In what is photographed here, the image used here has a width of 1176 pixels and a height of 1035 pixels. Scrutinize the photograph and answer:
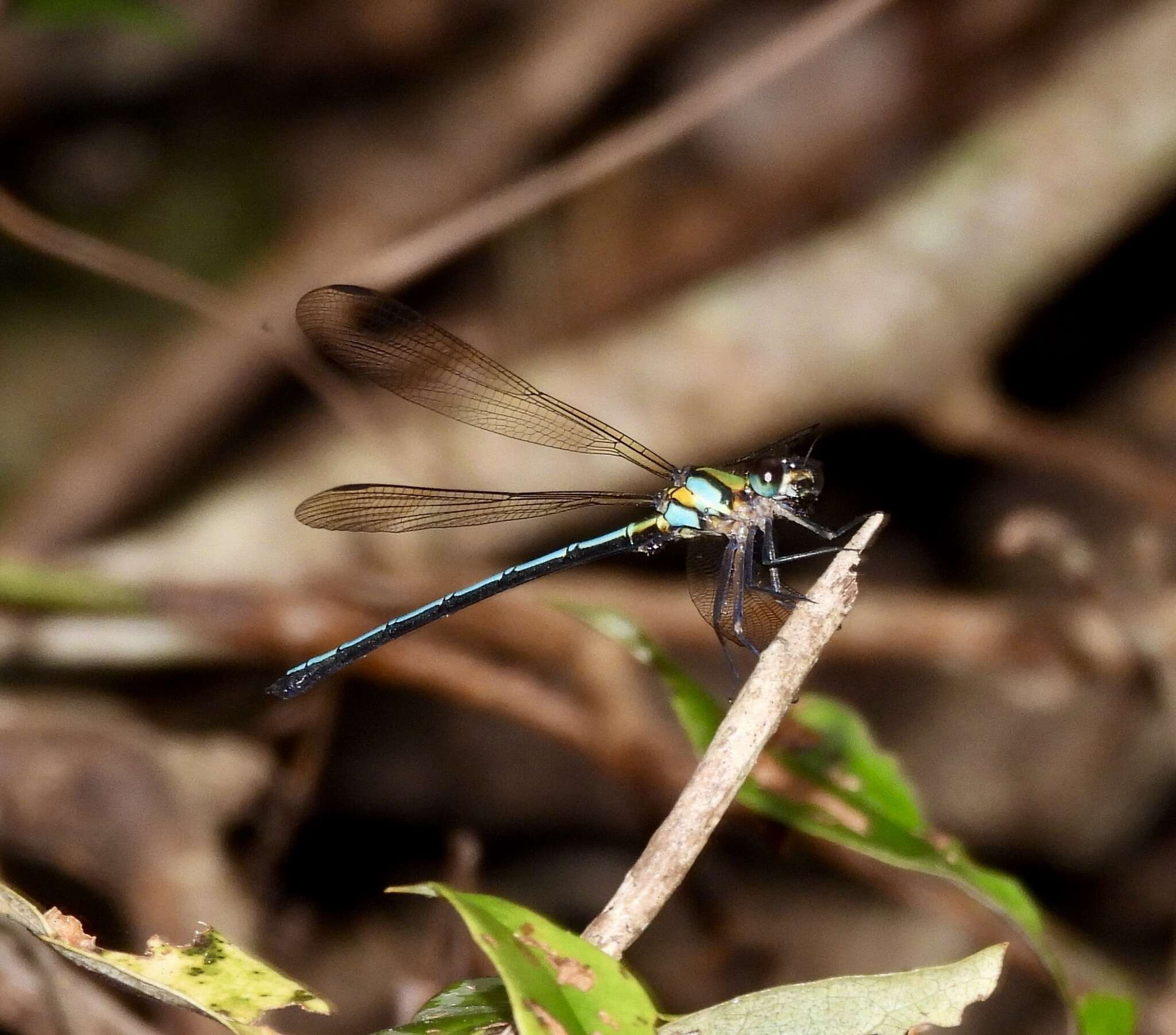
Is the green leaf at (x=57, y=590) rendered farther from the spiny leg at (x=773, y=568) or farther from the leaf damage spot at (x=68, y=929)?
the leaf damage spot at (x=68, y=929)

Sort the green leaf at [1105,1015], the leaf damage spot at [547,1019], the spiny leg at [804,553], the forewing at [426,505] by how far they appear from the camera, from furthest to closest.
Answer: the forewing at [426,505] → the spiny leg at [804,553] → the green leaf at [1105,1015] → the leaf damage spot at [547,1019]

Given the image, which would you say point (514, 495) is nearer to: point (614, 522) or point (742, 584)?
point (742, 584)

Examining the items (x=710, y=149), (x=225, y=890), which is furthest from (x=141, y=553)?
(x=710, y=149)

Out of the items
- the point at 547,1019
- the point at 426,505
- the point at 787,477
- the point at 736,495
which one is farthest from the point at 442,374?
the point at 547,1019

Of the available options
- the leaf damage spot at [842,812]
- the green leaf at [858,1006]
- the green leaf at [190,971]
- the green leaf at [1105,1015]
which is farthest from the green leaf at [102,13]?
the green leaf at [1105,1015]

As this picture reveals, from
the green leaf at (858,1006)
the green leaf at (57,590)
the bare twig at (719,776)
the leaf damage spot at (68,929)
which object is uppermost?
the green leaf at (57,590)

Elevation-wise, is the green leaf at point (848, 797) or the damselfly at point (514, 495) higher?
the damselfly at point (514, 495)

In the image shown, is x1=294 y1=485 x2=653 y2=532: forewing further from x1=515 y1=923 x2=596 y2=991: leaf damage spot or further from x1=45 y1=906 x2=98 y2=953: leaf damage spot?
x1=515 y1=923 x2=596 y2=991: leaf damage spot
